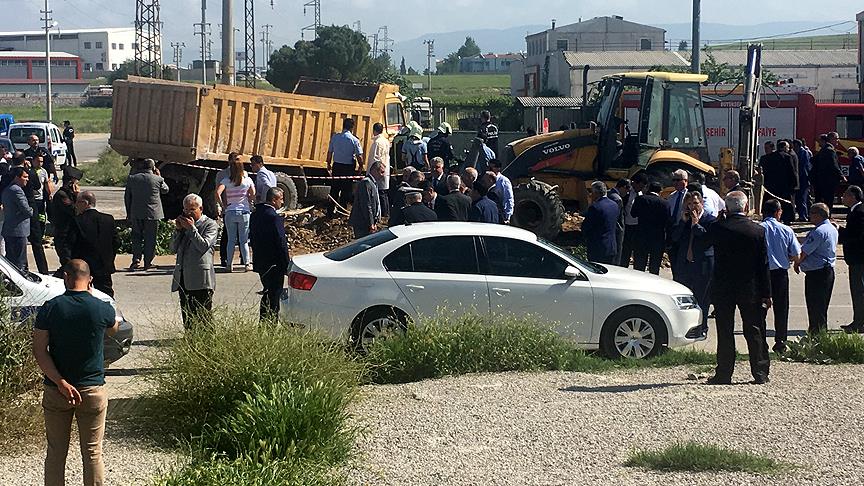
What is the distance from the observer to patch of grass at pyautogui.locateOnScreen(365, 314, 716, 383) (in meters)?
10.2

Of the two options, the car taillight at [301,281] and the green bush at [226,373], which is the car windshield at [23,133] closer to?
the car taillight at [301,281]

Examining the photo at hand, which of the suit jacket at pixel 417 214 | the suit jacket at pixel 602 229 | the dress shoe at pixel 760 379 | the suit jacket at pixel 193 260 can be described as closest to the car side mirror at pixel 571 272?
the dress shoe at pixel 760 379

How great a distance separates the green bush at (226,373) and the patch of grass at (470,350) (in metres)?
1.29

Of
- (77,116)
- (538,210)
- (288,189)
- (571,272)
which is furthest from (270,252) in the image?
(77,116)

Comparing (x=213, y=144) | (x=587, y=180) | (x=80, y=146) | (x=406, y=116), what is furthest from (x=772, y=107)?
(x=80, y=146)

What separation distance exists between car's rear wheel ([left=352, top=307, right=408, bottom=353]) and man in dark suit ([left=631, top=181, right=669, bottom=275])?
4359mm

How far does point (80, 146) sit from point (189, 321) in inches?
2124

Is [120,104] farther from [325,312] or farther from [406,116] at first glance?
[325,312]

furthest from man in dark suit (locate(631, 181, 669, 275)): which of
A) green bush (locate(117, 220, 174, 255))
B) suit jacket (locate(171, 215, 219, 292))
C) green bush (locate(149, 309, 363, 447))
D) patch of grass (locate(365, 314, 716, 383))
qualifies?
green bush (locate(117, 220, 174, 255))

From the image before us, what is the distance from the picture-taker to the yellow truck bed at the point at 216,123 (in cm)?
2200

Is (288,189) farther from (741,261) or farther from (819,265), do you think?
(741,261)

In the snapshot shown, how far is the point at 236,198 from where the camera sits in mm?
16703

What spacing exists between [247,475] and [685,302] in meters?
6.31

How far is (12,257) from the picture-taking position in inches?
610
